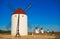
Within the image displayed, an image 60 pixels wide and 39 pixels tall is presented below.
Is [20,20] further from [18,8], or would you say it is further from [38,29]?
[38,29]

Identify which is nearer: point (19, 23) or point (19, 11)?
point (19, 23)

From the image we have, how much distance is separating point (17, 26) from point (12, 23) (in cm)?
187

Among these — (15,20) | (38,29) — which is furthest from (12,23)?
(38,29)

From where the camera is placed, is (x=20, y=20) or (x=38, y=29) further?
(x=38, y=29)

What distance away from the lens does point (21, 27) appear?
48.9 meters

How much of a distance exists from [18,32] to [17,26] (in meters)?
1.48

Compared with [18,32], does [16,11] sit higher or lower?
higher

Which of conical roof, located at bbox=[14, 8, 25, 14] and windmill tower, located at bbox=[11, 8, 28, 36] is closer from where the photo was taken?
windmill tower, located at bbox=[11, 8, 28, 36]

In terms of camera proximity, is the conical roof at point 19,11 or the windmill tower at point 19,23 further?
the conical roof at point 19,11

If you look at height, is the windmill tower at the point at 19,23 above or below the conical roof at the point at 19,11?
below

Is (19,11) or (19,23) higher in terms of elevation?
(19,11)

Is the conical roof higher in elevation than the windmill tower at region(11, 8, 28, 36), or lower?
higher

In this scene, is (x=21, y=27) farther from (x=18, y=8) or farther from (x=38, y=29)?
(x=38, y=29)

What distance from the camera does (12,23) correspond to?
→ 50.4 m
